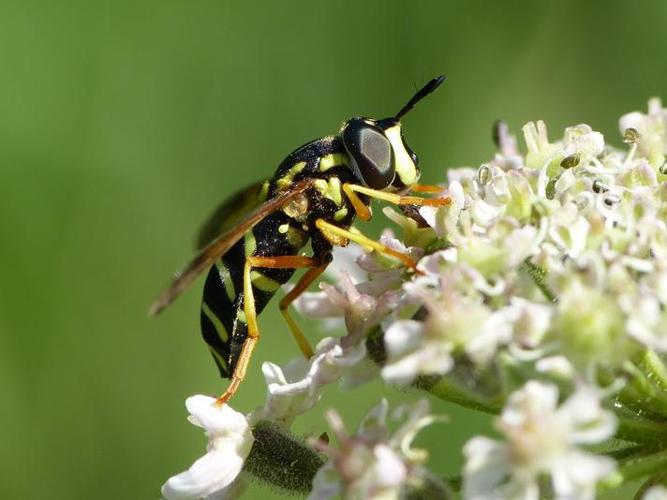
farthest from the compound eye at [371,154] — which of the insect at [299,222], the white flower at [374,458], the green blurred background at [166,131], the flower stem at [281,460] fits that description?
the green blurred background at [166,131]

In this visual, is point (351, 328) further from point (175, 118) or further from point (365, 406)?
point (175, 118)

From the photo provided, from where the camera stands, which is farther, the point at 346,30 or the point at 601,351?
the point at 346,30

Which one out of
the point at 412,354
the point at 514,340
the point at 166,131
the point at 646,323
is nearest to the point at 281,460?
the point at 412,354

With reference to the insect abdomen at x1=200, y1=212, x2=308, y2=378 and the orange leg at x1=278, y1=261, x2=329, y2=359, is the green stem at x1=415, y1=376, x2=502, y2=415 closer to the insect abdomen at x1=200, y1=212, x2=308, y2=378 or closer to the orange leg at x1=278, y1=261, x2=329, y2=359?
the orange leg at x1=278, y1=261, x2=329, y2=359

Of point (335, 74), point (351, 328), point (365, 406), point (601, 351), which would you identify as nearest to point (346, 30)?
point (335, 74)

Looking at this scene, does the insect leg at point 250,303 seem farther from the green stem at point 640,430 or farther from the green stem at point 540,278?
the green stem at point 640,430

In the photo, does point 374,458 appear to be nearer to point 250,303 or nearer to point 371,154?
point 250,303
